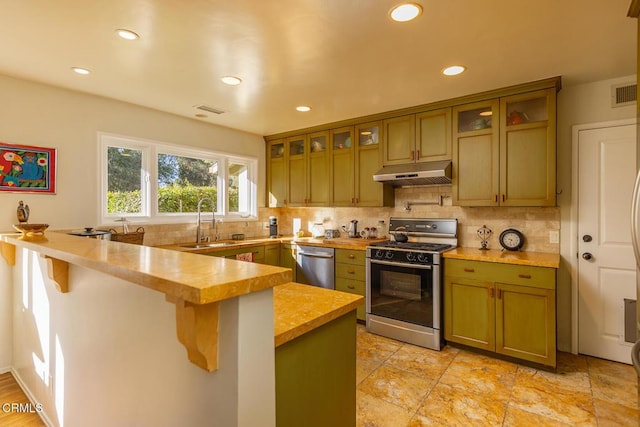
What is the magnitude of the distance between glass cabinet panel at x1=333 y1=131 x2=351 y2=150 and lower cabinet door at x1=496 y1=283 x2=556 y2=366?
2312mm

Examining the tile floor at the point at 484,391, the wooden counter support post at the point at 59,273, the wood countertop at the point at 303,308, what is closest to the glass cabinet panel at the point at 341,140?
the tile floor at the point at 484,391

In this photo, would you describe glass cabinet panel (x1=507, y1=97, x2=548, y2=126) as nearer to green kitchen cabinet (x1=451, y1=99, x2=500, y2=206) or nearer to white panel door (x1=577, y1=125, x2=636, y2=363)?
green kitchen cabinet (x1=451, y1=99, x2=500, y2=206)

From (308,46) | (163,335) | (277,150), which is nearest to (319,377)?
(163,335)

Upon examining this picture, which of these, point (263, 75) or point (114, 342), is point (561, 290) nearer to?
point (263, 75)

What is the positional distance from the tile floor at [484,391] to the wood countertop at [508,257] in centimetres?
88

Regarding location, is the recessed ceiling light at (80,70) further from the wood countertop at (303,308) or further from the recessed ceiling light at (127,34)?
the wood countertop at (303,308)

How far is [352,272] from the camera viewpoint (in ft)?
12.0

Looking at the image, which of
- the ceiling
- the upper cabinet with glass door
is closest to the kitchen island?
the ceiling

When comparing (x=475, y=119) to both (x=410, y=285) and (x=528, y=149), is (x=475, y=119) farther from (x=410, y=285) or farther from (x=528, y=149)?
(x=410, y=285)

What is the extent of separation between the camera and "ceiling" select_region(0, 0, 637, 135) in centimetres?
174

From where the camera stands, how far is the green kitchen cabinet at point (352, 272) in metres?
3.59

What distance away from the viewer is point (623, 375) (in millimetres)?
2529

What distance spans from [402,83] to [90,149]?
293cm

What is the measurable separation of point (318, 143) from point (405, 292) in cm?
224
